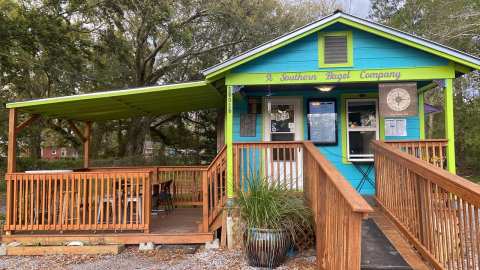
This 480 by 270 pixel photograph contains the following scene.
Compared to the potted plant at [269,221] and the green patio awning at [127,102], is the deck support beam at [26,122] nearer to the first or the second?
the green patio awning at [127,102]

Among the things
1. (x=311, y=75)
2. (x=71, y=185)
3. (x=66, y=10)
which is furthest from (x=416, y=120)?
(x=66, y=10)

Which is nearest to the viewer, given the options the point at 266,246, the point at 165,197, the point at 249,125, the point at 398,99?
the point at 266,246

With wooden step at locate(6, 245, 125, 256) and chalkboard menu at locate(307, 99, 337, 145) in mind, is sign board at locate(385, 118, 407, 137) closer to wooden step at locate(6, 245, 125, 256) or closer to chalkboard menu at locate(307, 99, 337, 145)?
chalkboard menu at locate(307, 99, 337, 145)

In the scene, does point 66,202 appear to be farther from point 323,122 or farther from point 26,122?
point 323,122

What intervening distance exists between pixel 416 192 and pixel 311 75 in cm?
295

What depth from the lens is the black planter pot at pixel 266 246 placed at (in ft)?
15.9

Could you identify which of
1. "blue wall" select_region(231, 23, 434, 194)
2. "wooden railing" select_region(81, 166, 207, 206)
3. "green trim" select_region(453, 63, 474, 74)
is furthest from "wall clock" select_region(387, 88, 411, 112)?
"wooden railing" select_region(81, 166, 207, 206)

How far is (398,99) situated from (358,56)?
1030 millimetres

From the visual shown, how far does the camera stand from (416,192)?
151 inches

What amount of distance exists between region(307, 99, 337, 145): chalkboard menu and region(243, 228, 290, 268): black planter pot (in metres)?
3.09

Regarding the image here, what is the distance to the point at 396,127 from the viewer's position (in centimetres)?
753

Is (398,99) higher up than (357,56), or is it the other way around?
(357,56)

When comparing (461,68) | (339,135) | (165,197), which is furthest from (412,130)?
(165,197)

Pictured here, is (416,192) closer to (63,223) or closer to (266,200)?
(266,200)
